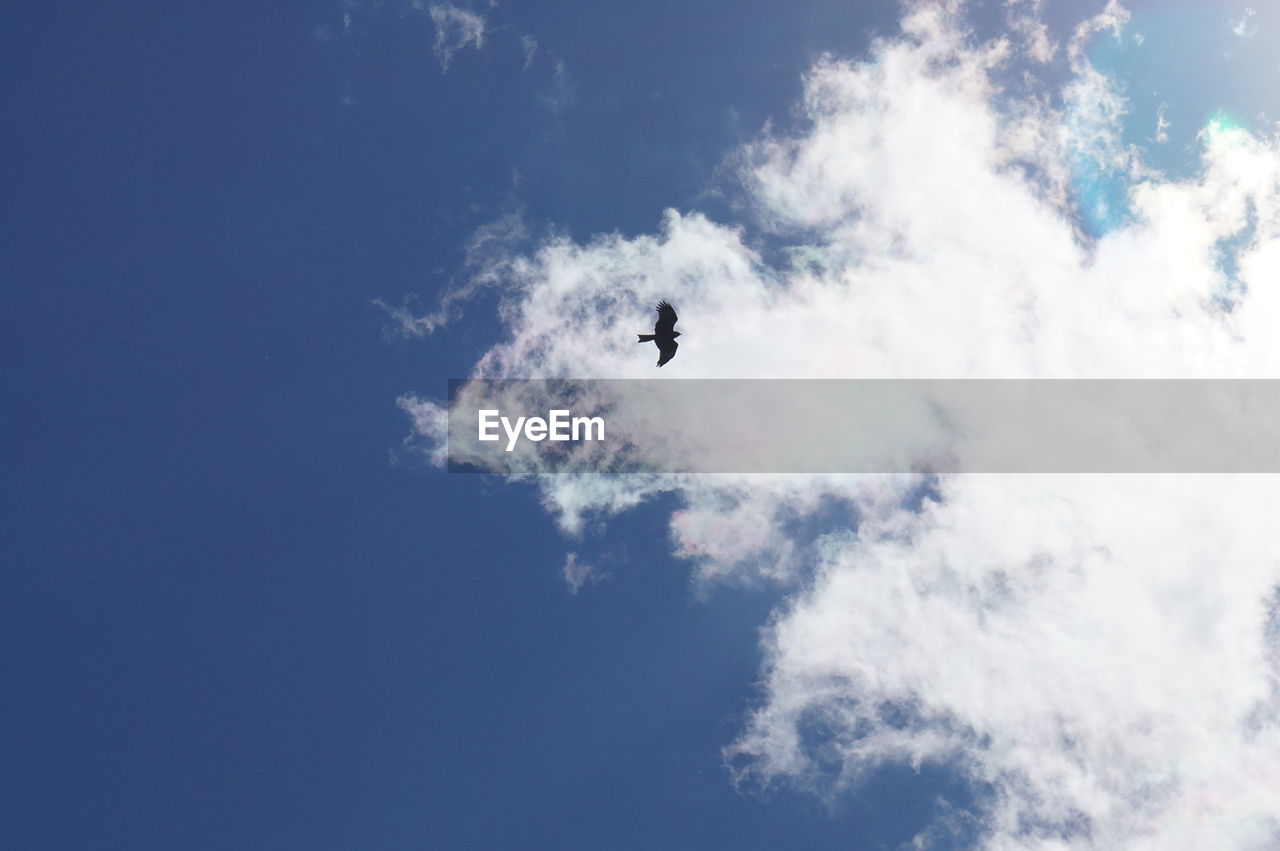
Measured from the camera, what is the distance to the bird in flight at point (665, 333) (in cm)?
3578

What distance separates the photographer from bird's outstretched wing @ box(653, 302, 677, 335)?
3597cm

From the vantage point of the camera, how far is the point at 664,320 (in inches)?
1428

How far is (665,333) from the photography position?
36.0 meters

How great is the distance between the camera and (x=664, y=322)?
3622 cm

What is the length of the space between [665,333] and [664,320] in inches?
35.5

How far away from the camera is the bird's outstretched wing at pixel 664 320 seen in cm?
3597

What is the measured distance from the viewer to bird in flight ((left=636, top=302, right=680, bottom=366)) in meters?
35.8
